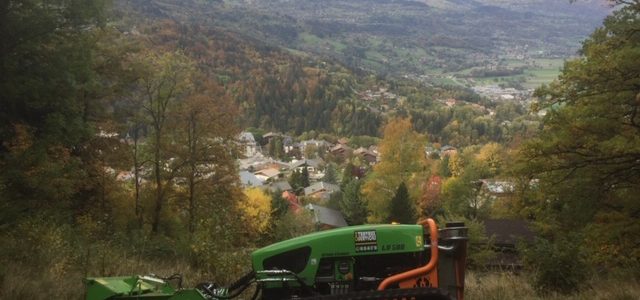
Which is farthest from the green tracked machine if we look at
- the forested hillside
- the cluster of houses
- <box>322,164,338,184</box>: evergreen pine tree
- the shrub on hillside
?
<box>322,164,338,184</box>: evergreen pine tree

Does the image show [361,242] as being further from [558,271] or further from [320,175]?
[320,175]

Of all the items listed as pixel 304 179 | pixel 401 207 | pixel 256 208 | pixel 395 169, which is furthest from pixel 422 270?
pixel 304 179

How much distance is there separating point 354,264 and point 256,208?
88.6 ft

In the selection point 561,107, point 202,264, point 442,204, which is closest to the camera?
point 202,264

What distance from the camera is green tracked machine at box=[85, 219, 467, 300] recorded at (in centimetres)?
482

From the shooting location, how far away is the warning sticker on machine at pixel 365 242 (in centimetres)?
482

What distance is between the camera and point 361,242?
15.8ft

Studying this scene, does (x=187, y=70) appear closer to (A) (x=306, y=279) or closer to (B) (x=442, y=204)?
(A) (x=306, y=279)

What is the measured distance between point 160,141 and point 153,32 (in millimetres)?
113992

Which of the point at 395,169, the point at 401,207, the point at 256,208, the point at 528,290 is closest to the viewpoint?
the point at 528,290

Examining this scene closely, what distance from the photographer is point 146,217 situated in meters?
21.6

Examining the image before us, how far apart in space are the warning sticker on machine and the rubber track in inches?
20.0

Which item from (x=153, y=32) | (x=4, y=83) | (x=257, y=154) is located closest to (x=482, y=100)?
(x=257, y=154)

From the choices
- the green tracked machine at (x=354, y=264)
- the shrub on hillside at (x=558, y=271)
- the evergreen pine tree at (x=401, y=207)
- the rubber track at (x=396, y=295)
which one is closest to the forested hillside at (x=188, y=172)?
the shrub on hillside at (x=558, y=271)
